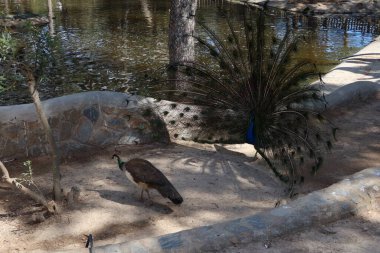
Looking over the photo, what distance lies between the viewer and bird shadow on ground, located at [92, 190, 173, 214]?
528 centimetres

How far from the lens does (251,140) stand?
6.92 meters

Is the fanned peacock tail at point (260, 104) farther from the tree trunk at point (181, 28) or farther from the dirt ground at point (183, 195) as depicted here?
the tree trunk at point (181, 28)

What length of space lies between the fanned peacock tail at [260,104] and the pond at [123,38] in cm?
247

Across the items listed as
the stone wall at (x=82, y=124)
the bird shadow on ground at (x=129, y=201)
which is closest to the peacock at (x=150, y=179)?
the bird shadow on ground at (x=129, y=201)

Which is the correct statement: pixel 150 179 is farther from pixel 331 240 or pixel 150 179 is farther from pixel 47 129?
pixel 331 240

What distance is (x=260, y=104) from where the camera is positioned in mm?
6891

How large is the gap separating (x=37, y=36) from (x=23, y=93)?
678 cm

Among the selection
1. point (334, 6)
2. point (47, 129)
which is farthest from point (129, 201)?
point (334, 6)

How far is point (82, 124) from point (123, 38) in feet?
38.0

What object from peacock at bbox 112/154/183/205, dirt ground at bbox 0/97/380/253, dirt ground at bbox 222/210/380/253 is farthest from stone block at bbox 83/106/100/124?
dirt ground at bbox 222/210/380/253

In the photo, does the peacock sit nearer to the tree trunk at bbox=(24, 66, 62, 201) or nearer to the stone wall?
the tree trunk at bbox=(24, 66, 62, 201)

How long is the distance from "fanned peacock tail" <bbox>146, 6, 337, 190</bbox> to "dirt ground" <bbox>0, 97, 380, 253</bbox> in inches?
12.0

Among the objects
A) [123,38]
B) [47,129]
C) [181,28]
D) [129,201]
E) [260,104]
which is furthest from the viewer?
[123,38]

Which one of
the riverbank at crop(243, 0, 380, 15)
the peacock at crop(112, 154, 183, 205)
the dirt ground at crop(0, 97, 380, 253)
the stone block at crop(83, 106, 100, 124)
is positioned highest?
the riverbank at crop(243, 0, 380, 15)
